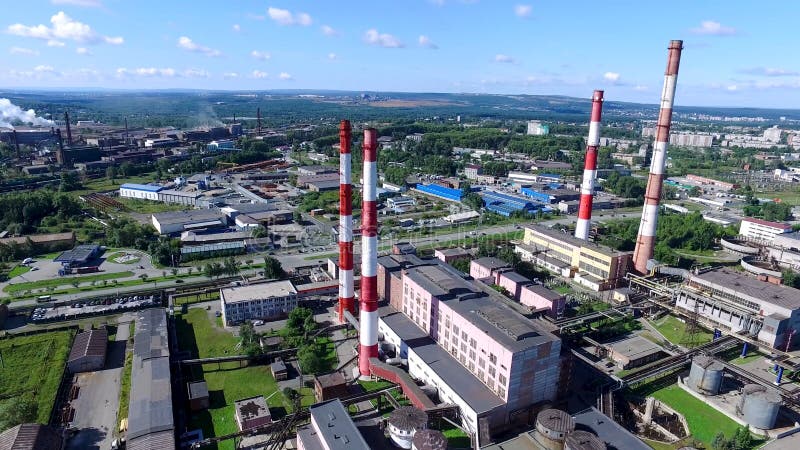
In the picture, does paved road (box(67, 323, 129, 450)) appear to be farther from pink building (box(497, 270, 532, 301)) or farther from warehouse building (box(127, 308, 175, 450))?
pink building (box(497, 270, 532, 301))

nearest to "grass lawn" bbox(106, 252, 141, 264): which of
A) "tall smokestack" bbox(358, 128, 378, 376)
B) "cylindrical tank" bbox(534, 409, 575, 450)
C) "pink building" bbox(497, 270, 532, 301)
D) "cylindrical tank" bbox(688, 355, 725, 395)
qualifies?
"tall smokestack" bbox(358, 128, 378, 376)

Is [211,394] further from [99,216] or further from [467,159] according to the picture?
[467,159]

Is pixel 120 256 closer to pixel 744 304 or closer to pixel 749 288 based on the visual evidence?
pixel 744 304

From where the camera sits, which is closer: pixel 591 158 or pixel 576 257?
pixel 591 158

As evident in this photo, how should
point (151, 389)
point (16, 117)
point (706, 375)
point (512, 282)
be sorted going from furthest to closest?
point (16, 117), point (512, 282), point (706, 375), point (151, 389)

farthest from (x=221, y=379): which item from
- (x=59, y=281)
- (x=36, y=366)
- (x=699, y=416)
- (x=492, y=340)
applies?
(x=699, y=416)

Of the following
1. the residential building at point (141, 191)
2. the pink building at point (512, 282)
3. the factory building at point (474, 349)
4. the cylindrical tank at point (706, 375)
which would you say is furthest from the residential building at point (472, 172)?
the cylindrical tank at point (706, 375)
